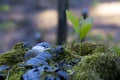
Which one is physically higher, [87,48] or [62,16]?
[62,16]

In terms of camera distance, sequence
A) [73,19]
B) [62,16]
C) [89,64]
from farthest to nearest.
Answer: [62,16]
[73,19]
[89,64]

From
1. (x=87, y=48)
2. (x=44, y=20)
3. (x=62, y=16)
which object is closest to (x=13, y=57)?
(x=87, y=48)

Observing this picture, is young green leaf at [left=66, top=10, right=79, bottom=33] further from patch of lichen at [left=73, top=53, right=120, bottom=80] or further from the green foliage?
patch of lichen at [left=73, top=53, right=120, bottom=80]

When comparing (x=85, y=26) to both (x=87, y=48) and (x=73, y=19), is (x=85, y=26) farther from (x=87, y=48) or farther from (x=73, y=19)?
(x=87, y=48)

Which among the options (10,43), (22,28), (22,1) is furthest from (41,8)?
(10,43)

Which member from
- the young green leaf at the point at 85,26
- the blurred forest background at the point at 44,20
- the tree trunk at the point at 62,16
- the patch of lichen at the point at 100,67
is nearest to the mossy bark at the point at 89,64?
the patch of lichen at the point at 100,67
